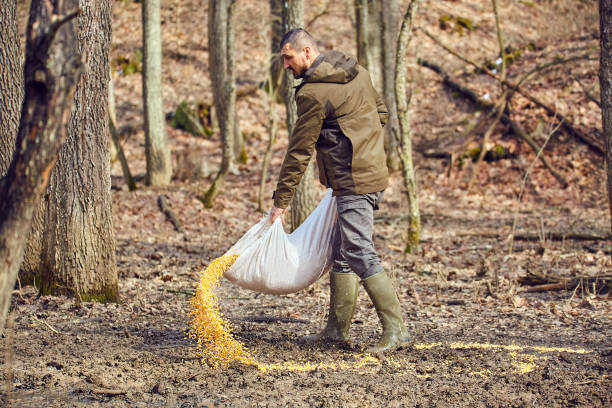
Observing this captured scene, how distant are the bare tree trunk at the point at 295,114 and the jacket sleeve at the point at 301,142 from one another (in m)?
4.13

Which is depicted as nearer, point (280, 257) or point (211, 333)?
point (211, 333)

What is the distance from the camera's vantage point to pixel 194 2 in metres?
20.9

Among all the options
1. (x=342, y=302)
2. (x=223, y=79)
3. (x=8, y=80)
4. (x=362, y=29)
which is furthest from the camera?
(x=362, y=29)

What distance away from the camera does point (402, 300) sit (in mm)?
6289

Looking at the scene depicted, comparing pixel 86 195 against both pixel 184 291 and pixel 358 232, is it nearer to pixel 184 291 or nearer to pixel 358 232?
pixel 184 291

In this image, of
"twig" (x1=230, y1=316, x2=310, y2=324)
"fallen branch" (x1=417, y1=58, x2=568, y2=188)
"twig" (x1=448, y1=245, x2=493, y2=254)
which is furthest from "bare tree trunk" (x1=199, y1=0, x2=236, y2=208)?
"twig" (x1=230, y1=316, x2=310, y2=324)

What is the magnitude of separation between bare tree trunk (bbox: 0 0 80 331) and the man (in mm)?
1866

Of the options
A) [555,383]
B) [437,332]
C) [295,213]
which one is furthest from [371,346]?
[295,213]

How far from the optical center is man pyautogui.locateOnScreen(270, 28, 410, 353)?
423 cm

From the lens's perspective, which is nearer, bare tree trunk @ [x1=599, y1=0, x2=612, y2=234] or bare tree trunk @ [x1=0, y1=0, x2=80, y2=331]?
bare tree trunk @ [x1=0, y1=0, x2=80, y2=331]

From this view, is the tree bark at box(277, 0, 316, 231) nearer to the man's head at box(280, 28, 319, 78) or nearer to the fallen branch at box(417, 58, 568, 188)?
the man's head at box(280, 28, 319, 78)

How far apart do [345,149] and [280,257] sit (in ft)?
2.91

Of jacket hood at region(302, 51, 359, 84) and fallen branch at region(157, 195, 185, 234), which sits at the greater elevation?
jacket hood at region(302, 51, 359, 84)

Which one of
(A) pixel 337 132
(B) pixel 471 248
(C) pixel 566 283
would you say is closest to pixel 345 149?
(A) pixel 337 132
